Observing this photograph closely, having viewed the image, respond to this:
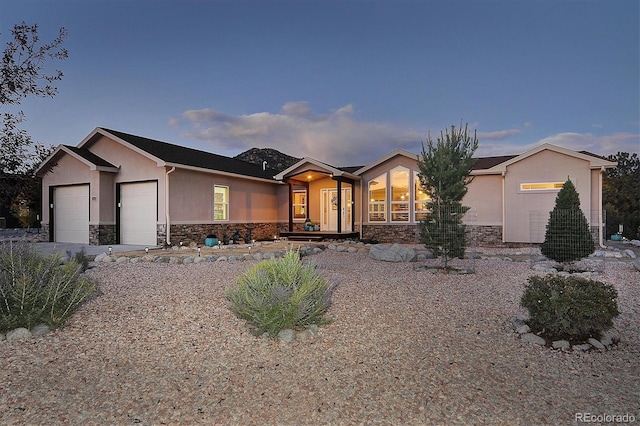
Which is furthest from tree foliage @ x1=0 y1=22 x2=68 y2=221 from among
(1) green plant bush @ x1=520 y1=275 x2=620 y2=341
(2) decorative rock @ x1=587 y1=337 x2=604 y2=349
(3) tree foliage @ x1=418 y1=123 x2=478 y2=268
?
(2) decorative rock @ x1=587 y1=337 x2=604 y2=349

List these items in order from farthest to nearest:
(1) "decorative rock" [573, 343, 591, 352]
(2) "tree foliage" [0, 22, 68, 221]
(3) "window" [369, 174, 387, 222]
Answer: (3) "window" [369, 174, 387, 222] < (2) "tree foliage" [0, 22, 68, 221] < (1) "decorative rock" [573, 343, 591, 352]

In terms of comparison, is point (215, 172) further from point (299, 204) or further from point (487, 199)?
point (487, 199)

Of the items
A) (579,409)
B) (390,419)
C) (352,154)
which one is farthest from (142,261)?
(352,154)

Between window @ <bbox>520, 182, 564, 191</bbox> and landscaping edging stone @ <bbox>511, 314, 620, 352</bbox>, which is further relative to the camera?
window @ <bbox>520, 182, 564, 191</bbox>

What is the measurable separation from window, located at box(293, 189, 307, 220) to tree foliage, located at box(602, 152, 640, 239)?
15.9m

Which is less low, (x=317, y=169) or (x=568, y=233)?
(x=317, y=169)

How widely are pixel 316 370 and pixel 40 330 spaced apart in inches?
127

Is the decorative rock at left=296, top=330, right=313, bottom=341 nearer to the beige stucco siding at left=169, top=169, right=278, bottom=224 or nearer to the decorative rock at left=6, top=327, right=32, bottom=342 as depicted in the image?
the decorative rock at left=6, top=327, right=32, bottom=342

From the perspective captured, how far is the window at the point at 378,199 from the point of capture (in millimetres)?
16266

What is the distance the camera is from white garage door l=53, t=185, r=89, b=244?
14547 millimetres

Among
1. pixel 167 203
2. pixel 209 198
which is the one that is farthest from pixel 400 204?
pixel 167 203

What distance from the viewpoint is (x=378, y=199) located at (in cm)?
1644

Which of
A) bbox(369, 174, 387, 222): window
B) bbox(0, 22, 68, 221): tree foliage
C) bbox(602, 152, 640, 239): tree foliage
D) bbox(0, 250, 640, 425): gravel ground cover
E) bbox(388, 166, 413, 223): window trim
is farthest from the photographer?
bbox(602, 152, 640, 239): tree foliage

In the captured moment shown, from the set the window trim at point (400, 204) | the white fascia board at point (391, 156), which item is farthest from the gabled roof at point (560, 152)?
the window trim at point (400, 204)
